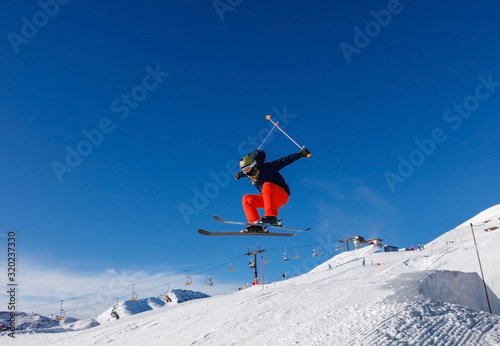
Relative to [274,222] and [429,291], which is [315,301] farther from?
[274,222]

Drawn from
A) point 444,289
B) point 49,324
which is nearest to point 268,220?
point 444,289

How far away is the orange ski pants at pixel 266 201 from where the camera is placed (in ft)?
25.7

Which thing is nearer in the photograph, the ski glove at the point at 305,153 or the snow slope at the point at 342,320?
the snow slope at the point at 342,320

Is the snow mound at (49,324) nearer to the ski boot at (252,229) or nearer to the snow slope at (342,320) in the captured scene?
the snow slope at (342,320)

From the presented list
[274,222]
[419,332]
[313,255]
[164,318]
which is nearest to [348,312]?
[419,332]

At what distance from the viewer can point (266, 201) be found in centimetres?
785

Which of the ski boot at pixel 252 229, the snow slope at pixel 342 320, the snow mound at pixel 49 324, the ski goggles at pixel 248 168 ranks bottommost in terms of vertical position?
the snow mound at pixel 49 324

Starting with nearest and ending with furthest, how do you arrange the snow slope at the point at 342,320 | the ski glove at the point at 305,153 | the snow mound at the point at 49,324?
the snow slope at the point at 342,320 < the ski glove at the point at 305,153 < the snow mound at the point at 49,324

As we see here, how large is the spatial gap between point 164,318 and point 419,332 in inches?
378

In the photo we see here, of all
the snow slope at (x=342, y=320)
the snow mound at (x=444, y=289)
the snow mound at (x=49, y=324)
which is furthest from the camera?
A: the snow mound at (x=49, y=324)

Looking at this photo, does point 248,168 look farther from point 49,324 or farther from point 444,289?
point 49,324

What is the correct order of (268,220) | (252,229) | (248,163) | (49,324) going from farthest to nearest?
(49,324) < (252,229) < (268,220) < (248,163)

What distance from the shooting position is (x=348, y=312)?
8062 millimetres

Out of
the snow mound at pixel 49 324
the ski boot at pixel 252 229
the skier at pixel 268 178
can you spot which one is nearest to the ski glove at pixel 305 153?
the skier at pixel 268 178
